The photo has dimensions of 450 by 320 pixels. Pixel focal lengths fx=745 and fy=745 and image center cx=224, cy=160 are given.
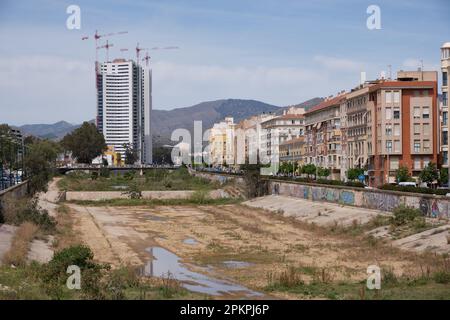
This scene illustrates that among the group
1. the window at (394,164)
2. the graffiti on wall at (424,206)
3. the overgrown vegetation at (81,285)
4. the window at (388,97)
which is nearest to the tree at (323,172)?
the window at (394,164)

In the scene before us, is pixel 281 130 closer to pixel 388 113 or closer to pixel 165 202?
pixel 165 202

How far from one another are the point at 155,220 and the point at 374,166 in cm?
3588

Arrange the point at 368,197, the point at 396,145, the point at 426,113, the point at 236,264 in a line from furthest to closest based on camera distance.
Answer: the point at 396,145, the point at 426,113, the point at 368,197, the point at 236,264

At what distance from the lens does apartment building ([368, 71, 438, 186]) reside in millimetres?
91250

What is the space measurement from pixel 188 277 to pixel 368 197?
30388 mm

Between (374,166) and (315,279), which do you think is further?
(374,166)

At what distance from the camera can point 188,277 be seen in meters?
32.6

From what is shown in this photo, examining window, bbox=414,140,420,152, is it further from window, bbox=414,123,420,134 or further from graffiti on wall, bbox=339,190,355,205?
graffiti on wall, bbox=339,190,355,205

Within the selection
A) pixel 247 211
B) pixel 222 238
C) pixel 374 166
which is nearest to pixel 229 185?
pixel 374 166

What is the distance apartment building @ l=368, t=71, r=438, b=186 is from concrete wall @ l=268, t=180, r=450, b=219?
1417 cm

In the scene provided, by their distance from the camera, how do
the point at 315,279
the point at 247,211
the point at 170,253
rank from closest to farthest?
the point at 315,279 → the point at 170,253 → the point at 247,211

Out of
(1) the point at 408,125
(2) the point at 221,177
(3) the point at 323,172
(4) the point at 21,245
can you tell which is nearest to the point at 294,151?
(2) the point at 221,177
